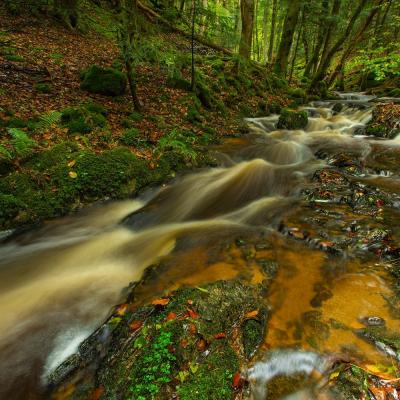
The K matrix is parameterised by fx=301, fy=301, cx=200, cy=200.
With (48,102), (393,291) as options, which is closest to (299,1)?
(48,102)

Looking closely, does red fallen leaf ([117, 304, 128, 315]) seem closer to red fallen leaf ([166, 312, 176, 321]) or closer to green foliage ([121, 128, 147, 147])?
red fallen leaf ([166, 312, 176, 321])

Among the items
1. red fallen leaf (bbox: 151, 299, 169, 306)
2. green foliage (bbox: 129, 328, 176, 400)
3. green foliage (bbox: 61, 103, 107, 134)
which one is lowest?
red fallen leaf (bbox: 151, 299, 169, 306)

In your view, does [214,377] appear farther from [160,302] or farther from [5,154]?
[5,154]

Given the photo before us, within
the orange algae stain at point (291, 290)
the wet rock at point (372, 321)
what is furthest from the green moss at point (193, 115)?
the wet rock at point (372, 321)

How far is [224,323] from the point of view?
8.96 feet

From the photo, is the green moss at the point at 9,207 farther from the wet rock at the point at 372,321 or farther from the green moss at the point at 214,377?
the wet rock at the point at 372,321

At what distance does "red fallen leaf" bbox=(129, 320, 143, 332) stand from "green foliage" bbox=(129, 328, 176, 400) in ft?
0.55

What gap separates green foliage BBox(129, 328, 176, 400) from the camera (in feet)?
7.01

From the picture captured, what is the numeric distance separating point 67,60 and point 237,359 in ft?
32.2

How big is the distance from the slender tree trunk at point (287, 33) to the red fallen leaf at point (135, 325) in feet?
49.3

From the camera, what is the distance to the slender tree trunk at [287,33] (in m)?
13.4

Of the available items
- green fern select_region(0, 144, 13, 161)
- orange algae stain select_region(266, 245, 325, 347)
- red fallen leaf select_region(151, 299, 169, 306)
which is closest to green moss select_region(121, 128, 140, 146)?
green fern select_region(0, 144, 13, 161)

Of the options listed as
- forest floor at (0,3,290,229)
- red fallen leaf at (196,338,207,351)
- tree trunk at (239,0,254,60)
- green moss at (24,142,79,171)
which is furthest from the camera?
tree trunk at (239,0,254,60)

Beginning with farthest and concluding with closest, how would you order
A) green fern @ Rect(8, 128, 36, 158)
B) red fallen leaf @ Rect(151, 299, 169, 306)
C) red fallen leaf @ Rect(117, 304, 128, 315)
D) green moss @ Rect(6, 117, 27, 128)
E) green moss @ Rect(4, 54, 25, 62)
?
green moss @ Rect(4, 54, 25, 62)
green moss @ Rect(6, 117, 27, 128)
green fern @ Rect(8, 128, 36, 158)
red fallen leaf @ Rect(117, 304, 128, 315)
red fallen leaf @ Rect(151, 299, 169, 306)
